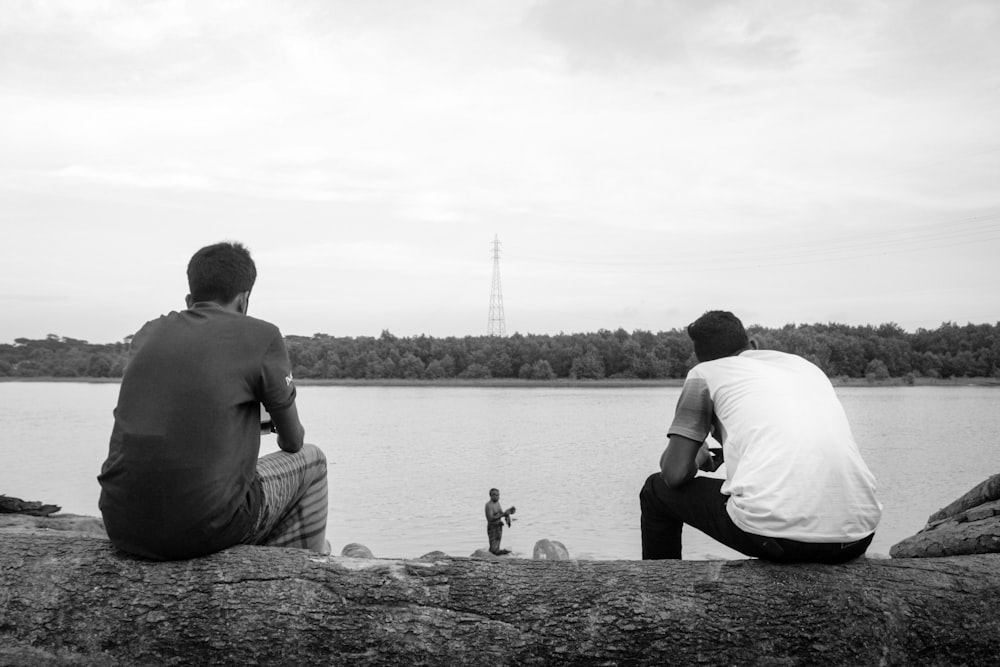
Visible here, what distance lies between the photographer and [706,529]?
145 inches

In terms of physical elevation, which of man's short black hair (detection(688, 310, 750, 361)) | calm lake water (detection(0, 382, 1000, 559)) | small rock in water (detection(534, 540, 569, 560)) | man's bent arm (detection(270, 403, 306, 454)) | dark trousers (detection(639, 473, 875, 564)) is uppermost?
man's short black hair (detection(688, 310, 750, 361))

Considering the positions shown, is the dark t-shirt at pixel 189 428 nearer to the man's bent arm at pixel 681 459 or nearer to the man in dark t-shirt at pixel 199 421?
the man in dark t-shirt at pixel 199 421

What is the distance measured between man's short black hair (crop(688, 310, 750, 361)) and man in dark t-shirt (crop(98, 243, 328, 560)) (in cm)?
179

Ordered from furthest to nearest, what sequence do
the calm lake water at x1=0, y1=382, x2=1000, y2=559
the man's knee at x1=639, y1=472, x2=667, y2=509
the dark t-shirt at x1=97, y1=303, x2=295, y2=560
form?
the calm lake water at x1=0, y1=382, x2=1000, y2=559 < the man's knee at x1=639, y1=472, x2=667, y2=509 < the dark t-shirt at x1=97, y1=303, x2=295, y2=560

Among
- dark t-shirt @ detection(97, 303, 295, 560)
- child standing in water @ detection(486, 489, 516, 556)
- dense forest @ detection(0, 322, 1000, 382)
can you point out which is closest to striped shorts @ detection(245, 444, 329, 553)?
dark t-shirt @ detection(97, 303, 295, 560)

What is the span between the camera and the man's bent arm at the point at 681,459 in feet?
11.8

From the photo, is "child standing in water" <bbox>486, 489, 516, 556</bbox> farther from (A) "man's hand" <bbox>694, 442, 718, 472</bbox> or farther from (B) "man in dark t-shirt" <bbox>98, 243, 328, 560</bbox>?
(B) "man in dark t-shirt" <bbox>98, 243, 328, 560</bbox>

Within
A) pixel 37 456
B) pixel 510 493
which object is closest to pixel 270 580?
pixel 510 493

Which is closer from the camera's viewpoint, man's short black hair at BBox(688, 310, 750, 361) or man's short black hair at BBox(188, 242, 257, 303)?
man's short black hair at BBox(188, 242, 257, 303)

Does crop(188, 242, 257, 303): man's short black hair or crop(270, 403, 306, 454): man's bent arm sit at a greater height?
crop(188, 242, 257, 303): man's short black hair

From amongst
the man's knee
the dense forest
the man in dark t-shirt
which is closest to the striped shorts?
the man in dark t-shirt

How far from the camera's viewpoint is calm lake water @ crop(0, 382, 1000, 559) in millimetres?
19547

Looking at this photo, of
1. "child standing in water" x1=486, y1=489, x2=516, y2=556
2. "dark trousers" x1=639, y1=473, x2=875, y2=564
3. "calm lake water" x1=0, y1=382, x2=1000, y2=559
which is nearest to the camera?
"dark trousers" x1=639, y1=473, x2=875, y2=564

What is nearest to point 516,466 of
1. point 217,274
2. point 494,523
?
point 494,523
